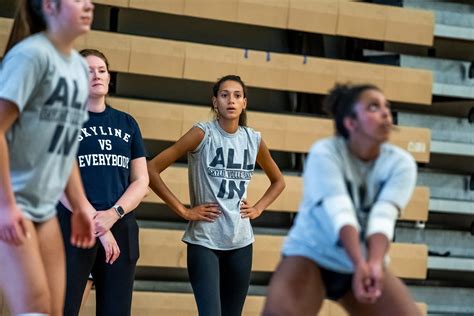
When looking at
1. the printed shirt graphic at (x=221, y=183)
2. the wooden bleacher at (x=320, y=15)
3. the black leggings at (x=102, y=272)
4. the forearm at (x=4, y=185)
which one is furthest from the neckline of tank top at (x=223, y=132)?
the forearm at (x=4, y=185)

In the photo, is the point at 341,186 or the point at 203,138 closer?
the point at 341,186

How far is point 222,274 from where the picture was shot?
442cm

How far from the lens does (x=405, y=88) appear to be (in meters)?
6.39

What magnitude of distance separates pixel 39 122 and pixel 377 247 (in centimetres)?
101

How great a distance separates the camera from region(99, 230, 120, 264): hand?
3984 millimetres

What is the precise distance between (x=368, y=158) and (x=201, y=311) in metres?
1.49

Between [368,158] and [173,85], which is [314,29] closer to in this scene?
[173,85]

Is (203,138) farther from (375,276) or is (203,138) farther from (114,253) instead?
(375,276)

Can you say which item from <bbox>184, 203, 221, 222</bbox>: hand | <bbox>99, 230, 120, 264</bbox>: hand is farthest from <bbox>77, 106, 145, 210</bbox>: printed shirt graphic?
<bbox>184, 203, 221, 222</bbox>: hand

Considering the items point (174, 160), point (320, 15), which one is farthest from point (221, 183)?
point (320, 15)

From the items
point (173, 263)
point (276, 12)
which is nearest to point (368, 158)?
point (173, 263)

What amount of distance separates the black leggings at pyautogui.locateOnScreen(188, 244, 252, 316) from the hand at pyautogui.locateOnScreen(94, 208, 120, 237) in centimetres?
45

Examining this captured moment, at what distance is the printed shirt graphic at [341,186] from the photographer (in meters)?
2.87

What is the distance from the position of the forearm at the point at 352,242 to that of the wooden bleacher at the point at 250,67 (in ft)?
10.3
